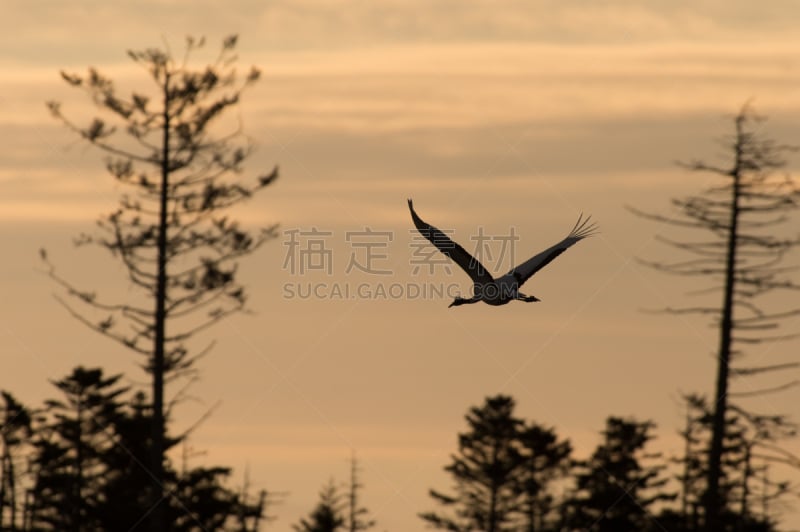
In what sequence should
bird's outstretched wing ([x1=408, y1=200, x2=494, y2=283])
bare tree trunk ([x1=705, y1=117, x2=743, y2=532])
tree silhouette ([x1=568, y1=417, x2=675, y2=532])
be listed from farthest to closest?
tree silhouette ([x1=568, y1=417, x2=675, y2=532]), bare tree trunk ([x1=705, y1=117, x2=743, y2=532]), bird's outstretched wing ([x1=408, y1=200, x2=494, y2=283])

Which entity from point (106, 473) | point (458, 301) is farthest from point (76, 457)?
point (458, 301)

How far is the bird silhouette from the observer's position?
32.8m

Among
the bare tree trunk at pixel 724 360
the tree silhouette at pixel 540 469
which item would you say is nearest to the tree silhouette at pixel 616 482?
the tree silhouette at pixel 540 469

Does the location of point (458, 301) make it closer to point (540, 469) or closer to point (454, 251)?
point (454, 251)

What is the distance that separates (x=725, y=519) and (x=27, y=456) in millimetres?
23971

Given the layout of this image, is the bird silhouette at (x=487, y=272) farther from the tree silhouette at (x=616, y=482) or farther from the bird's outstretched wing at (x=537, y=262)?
the tree silhouette at (x=616, y=482)

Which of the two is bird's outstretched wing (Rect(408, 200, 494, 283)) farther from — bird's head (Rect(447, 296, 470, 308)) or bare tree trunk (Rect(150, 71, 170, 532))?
bare tree trunk (Rect(150, 71, 170, 532))

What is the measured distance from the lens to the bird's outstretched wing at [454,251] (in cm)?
3250

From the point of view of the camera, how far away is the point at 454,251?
3253 cm

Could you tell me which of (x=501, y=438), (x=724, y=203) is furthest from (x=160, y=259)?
(x=501, y=438)

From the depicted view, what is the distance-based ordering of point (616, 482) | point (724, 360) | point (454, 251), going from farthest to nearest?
point (616, 482) → point (724, 360) → point (454, 251)

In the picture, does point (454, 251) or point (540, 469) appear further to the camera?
point (540, 469)

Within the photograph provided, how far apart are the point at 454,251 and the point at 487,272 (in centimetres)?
80

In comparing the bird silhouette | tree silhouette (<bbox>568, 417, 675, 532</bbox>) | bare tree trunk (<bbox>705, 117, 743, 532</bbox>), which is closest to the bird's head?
the bird silhouette
